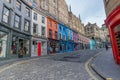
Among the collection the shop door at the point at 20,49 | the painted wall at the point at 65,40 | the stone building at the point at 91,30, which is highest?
the stone building at the point at 91,30

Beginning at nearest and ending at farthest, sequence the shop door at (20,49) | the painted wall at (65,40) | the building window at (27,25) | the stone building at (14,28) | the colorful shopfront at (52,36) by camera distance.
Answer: the stone building at (14,28) → the shop door at (20,49) → the building window at (27,25) → the colorful shopfront at (52,36) → the painted wall at (65,40)

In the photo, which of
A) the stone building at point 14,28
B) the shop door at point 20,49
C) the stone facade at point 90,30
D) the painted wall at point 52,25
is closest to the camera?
the stone building at point 14,28

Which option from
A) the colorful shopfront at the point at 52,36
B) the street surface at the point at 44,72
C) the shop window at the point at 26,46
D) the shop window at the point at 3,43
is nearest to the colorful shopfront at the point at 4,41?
the shop window at the point at 3,43

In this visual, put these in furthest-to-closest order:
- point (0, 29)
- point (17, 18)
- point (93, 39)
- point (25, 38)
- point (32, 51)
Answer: point (93, 39) → point (32, 51) → point (25, 38) → point (17, 18) → point (0, 29)

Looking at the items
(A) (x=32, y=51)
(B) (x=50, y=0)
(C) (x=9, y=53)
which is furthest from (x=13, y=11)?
(B) (x=50, y=0)

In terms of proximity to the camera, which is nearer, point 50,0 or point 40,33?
point 40,33

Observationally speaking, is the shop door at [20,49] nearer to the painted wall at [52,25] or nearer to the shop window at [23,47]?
the shop window at [23,47]

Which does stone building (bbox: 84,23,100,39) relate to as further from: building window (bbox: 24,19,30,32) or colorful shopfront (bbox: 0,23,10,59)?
colorful shopfront (bbox: 0,23,10,59)

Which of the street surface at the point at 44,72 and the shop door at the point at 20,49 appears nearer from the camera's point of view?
the street surface at the point at 44,72

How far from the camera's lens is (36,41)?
985 inches

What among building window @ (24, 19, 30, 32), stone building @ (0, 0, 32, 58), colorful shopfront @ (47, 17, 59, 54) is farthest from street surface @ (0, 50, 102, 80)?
colorful shopfront @ (47, 17, 59, 54)

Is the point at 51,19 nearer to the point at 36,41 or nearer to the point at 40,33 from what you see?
the point at 40,33

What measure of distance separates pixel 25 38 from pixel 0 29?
642cm

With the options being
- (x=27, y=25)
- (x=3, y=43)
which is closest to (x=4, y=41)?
(x=3, y=43)
